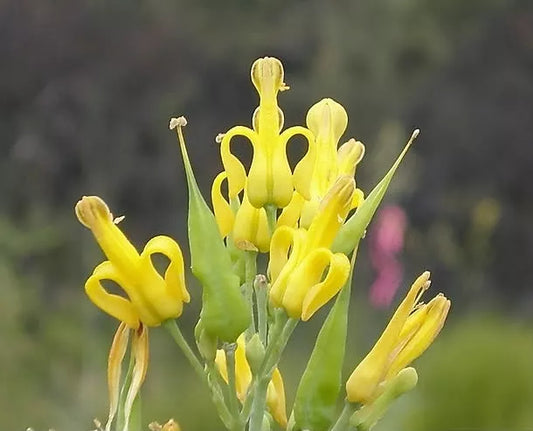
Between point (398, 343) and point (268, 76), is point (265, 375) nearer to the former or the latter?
point (398, 343)

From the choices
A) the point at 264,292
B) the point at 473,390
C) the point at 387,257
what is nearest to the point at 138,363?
the point at 264,292

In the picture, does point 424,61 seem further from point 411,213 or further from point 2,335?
point 2,335

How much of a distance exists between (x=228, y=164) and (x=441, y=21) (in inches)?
554

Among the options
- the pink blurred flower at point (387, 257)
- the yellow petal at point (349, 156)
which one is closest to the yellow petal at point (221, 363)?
the yellow petal at point (349, 156)

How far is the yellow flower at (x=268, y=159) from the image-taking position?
209 cm

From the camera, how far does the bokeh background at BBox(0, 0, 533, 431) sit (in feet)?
25.8

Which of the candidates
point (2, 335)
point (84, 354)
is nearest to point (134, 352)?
point (2, 335)

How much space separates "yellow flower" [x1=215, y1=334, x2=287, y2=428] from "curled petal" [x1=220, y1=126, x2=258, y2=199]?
246 millimetres

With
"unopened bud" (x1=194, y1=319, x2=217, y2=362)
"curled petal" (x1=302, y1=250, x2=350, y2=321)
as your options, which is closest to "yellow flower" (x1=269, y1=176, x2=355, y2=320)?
"curled petal" (x1=302, y1=250, x2=350, y2=321)

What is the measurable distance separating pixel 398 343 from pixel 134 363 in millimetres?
417

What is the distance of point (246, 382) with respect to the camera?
219cm

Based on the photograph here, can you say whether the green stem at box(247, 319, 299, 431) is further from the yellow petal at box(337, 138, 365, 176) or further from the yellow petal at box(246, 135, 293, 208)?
the yellow petal at box(337, 138, 365, 176)

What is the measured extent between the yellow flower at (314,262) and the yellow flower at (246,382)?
175mm

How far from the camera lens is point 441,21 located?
624 inches
